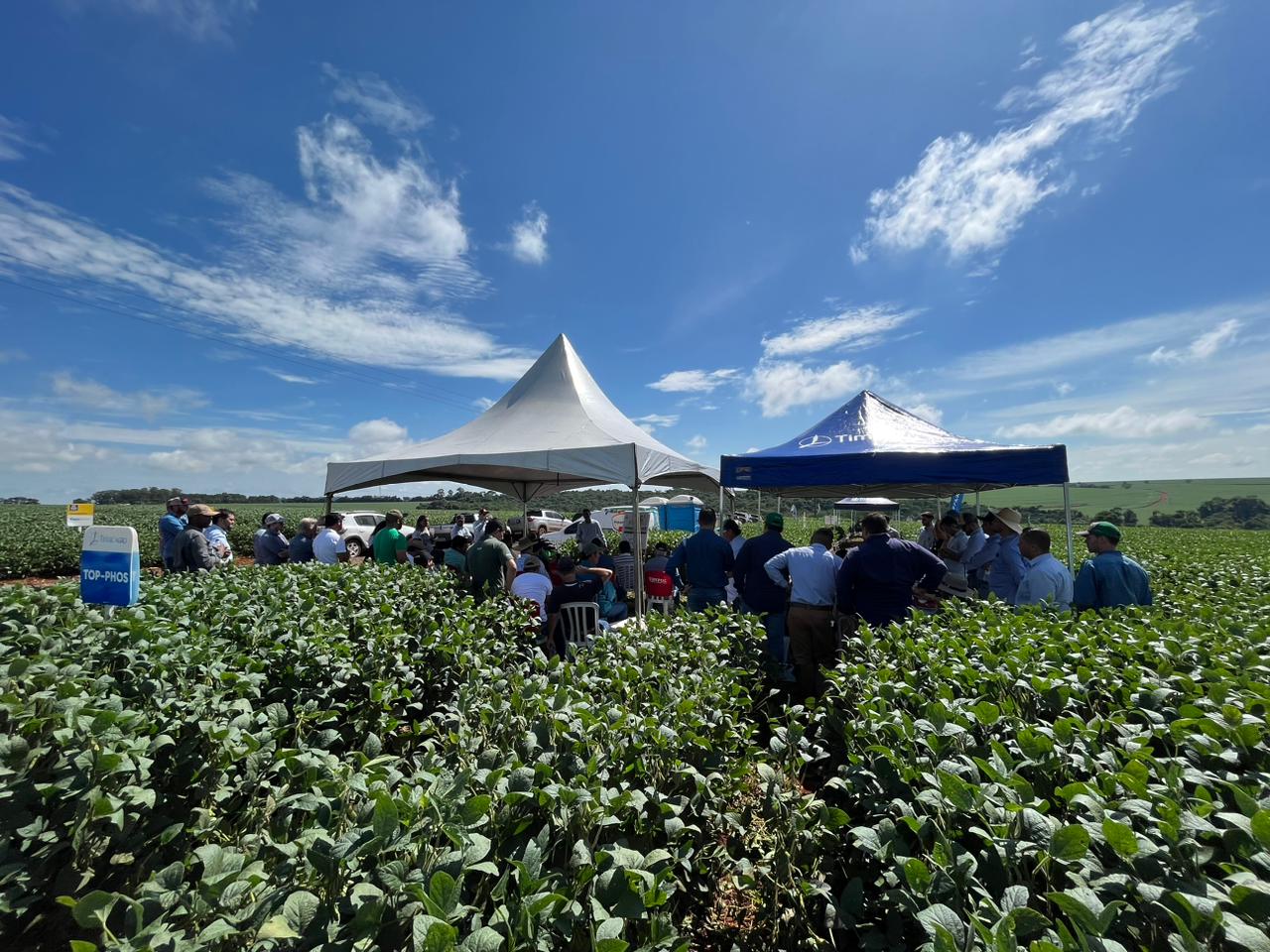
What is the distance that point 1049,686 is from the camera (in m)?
1.93

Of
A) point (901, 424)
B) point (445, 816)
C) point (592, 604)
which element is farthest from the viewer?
point (901, 424)

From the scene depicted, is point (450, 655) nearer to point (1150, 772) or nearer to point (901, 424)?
point (1150, 772)

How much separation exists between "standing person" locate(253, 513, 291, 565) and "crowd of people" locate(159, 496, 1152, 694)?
20 millimetres

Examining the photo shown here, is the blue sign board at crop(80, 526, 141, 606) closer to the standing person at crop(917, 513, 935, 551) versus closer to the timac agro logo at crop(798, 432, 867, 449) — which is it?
the timac agro logo at crop(798, 432, 867, 449)

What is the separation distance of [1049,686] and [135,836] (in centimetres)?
292

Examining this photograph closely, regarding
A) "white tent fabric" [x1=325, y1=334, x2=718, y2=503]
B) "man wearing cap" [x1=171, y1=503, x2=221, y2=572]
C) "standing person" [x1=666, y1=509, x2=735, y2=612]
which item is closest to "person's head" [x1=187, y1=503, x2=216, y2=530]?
"man wearing cap" [x1=171, y1=503, x2=221, y2=572]

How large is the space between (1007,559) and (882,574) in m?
3.02

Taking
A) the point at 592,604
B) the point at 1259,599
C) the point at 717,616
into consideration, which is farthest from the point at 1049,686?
the point at 592,604

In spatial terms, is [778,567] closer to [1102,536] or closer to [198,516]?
[1102,536]

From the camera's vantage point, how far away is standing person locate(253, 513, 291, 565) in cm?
763

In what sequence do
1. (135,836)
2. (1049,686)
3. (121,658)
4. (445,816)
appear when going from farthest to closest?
(121,658)
(1049,686)
(135,836)
(445,816)

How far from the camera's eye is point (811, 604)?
15.8 ft

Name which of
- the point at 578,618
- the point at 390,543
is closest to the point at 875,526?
the point at 578,618

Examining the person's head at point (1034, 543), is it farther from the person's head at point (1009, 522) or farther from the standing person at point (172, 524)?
the standing person at point (172, 524)
